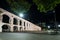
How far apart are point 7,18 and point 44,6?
118 feet

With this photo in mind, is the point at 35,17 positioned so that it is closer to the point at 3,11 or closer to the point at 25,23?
the point at 25,23

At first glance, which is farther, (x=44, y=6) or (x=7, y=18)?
(x=7, y=18)

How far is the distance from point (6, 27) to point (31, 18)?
24.3ft

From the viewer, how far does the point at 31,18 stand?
48.1m

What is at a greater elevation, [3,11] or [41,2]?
[3,11]

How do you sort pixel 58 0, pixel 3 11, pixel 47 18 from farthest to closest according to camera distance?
1. pixel 47 18
2. pixel 3 11
3. pixel 58 0

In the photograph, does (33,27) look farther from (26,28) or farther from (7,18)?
(7,18)

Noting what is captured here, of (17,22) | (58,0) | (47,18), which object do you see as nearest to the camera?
(58,0)

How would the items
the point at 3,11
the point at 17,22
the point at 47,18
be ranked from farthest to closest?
the point at 47,18
the point at 17,22
the point at 3,11

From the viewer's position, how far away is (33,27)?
46344 millimetres

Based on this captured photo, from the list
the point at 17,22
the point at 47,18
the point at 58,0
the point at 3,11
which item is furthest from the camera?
the point at 47,18

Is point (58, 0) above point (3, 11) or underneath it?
underneath

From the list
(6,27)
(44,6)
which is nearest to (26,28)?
(6,27)

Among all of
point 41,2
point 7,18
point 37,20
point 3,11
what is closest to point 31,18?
point 37,20
